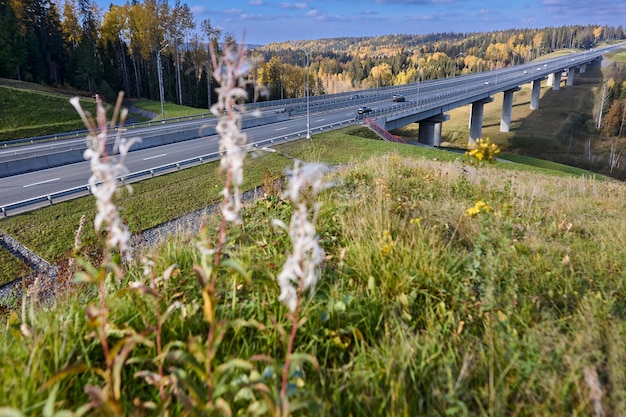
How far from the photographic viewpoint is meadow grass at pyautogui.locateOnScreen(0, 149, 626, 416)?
2.33m

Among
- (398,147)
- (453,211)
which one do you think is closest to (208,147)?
(398,147)

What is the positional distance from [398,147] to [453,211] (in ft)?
71.4

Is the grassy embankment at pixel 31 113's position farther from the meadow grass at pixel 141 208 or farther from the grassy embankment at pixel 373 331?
the grassy embankment at pixel 373 331

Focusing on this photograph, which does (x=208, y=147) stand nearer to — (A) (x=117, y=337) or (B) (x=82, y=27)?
(A) (x=117, y=337)

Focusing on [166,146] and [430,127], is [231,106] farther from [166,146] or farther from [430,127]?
[430,127]

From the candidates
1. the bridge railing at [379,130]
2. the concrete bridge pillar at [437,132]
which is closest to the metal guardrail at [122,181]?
the bridge railing at [379,130]

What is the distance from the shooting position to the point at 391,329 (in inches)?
124

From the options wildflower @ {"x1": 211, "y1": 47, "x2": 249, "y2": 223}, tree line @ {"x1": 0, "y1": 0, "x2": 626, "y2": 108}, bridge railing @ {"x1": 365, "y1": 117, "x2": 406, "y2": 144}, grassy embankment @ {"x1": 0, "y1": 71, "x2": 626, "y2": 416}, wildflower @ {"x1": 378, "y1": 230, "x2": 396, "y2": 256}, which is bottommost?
bridge railing @ {"x1": 365, "y1": 117, "x2": 406, "y2": 144}

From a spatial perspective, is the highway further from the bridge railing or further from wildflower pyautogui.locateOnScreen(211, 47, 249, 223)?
the bridge railing

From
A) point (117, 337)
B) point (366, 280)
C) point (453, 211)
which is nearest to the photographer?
point (117, 337)

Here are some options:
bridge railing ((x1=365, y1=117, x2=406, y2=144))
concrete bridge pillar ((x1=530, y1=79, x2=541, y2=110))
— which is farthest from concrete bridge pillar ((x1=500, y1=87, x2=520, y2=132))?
bridge railing ((x1=365, y1=117, x2=406, y2=144))

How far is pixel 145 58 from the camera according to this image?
57781 millimetres

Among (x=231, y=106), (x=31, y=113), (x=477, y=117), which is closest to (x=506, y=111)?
(x=477, y=117)

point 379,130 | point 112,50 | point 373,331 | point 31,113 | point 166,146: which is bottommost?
point 166,146
